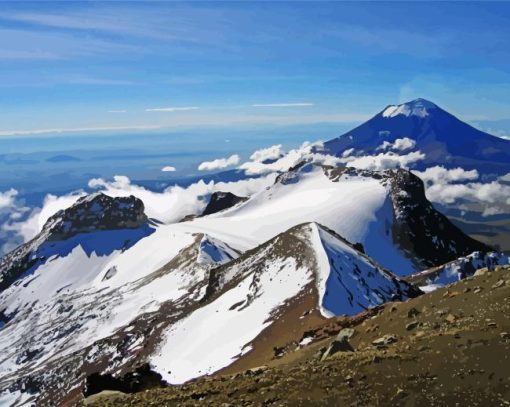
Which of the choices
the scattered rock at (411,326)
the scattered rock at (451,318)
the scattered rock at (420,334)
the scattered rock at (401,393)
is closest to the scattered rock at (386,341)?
the scattered rock at (420,334)

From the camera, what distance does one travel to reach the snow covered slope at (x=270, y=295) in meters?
78.3

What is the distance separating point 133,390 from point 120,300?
154 metres

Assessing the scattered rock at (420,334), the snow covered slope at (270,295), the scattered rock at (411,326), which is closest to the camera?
the scattered rock at (420,334)

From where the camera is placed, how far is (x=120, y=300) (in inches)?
7466

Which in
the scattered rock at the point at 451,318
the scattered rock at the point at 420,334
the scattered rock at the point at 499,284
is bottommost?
the scattered rock at the point at 420,334

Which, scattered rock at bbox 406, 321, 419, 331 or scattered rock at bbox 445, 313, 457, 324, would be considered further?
scattered rock at bbox 406, 321, 419, 331

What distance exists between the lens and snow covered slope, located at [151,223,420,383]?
78312 mm

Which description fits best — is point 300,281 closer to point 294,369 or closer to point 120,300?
point 294,369

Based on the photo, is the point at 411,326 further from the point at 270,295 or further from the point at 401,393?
the point at 270,295

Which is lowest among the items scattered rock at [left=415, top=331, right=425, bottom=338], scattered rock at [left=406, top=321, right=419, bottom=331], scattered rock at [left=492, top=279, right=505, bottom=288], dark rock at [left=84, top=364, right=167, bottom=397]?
dark rock at [left=84, top=364, right=167, bottom=397]

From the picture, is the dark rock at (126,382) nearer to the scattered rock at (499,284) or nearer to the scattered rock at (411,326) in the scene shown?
the scattered rock at (411,326)

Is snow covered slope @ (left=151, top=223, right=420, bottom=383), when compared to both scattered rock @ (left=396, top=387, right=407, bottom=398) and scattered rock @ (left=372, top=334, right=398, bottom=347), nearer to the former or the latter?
scattered rock @ (left=372, top=334, right=398, bottom=347)

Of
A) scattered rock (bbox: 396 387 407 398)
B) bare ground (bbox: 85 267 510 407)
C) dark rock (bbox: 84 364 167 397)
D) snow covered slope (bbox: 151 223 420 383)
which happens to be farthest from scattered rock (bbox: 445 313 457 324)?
snow covered slope (bbox: 151 223 420 383)

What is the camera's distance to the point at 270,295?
299 feet
